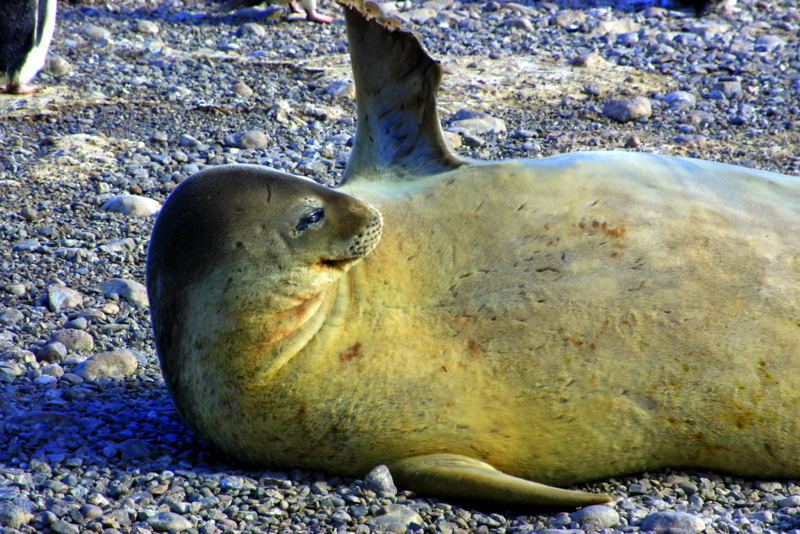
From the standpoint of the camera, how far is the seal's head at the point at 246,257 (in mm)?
2551

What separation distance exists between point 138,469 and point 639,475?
56.8 inches

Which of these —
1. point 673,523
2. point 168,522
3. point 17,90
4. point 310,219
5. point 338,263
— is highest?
point 310,219

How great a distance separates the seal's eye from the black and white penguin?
5.36 meters

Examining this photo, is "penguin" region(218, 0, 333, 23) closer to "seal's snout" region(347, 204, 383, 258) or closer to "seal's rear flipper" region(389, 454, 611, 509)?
"seal's snout" region(347, 204, 383, 258)

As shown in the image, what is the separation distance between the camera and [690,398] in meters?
2.67

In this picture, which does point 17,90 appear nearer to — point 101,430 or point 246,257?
point 101,430

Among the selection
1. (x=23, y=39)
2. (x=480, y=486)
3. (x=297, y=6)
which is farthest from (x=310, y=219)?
(x=297, y=6)

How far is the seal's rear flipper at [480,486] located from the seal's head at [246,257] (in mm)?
487

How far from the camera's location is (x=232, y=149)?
20.0 ft

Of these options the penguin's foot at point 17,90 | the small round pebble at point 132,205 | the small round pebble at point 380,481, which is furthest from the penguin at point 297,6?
the small round pebble at point 380,481

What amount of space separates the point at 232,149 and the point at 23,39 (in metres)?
2.82

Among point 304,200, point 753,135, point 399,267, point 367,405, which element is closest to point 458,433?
point 367,405

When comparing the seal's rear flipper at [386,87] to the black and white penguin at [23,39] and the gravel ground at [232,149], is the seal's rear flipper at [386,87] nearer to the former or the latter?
the gravel ground at [232,149]

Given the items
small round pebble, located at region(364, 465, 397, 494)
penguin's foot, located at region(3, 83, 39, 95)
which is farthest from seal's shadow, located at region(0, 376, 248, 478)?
penguin's foot, located at region(3, 83, 39, 95)
